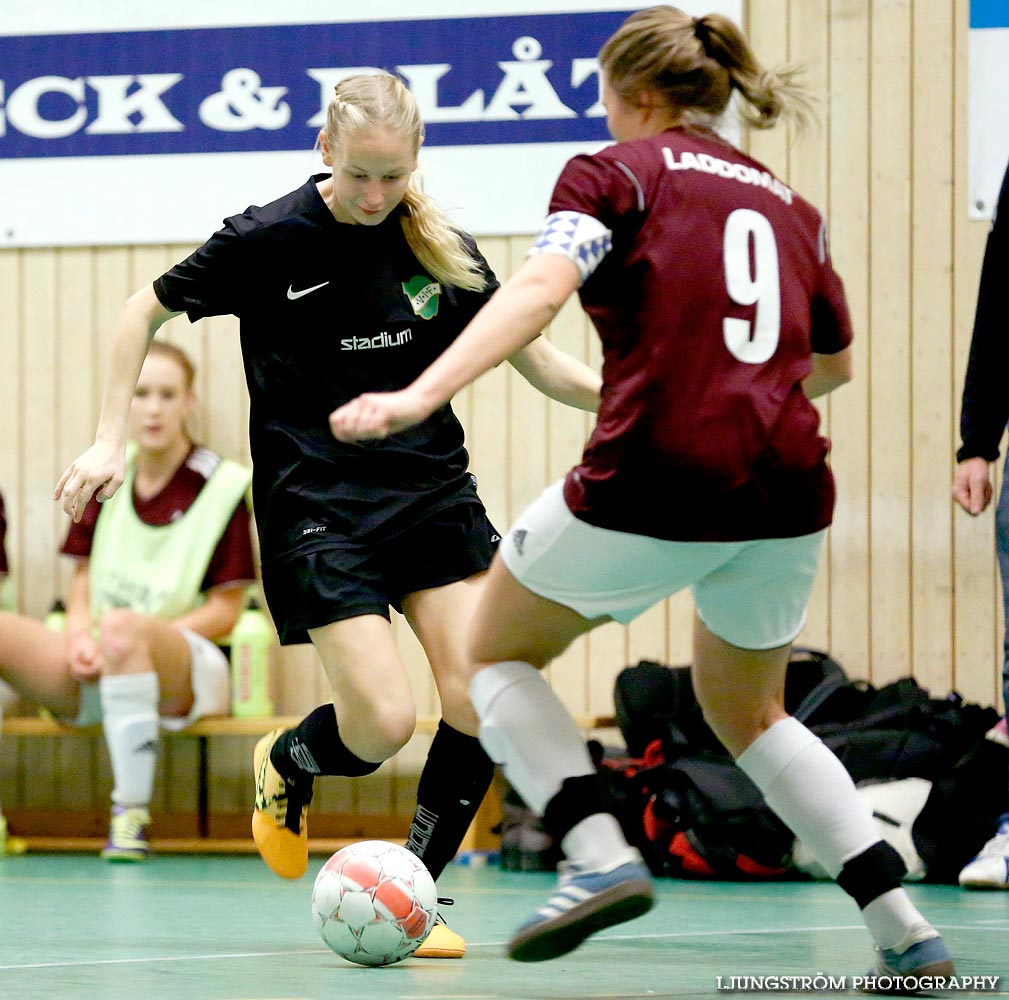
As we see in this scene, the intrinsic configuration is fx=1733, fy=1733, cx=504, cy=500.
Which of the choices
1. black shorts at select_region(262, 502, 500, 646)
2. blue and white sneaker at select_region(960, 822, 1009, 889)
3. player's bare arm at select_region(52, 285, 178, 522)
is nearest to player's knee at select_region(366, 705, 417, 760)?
black shorts at select_region(262, 502, 500, 646)

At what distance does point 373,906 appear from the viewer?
3.22 m

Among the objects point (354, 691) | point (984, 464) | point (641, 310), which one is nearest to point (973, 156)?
point (984, 464)

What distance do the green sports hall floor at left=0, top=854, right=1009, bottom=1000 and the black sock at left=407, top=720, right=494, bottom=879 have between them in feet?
0.78

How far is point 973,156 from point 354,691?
403 centimetres

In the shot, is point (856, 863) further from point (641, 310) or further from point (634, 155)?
point (634, 155)

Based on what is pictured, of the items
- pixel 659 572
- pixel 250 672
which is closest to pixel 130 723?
pixel 250 672

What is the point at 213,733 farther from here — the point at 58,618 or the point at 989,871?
the point at 989,871

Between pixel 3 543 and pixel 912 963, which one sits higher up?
pixel 3 543

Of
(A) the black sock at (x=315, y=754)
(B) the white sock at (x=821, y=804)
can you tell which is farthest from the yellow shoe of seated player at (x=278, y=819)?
(B) the white sock at (x=821, y=804)

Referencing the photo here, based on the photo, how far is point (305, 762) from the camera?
150 inches

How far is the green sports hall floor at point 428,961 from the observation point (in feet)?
9.73

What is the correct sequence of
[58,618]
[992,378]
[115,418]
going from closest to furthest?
[115,418] < [992,378] < [58,618]

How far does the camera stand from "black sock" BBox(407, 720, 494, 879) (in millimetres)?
3678

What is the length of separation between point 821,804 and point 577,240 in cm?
100
